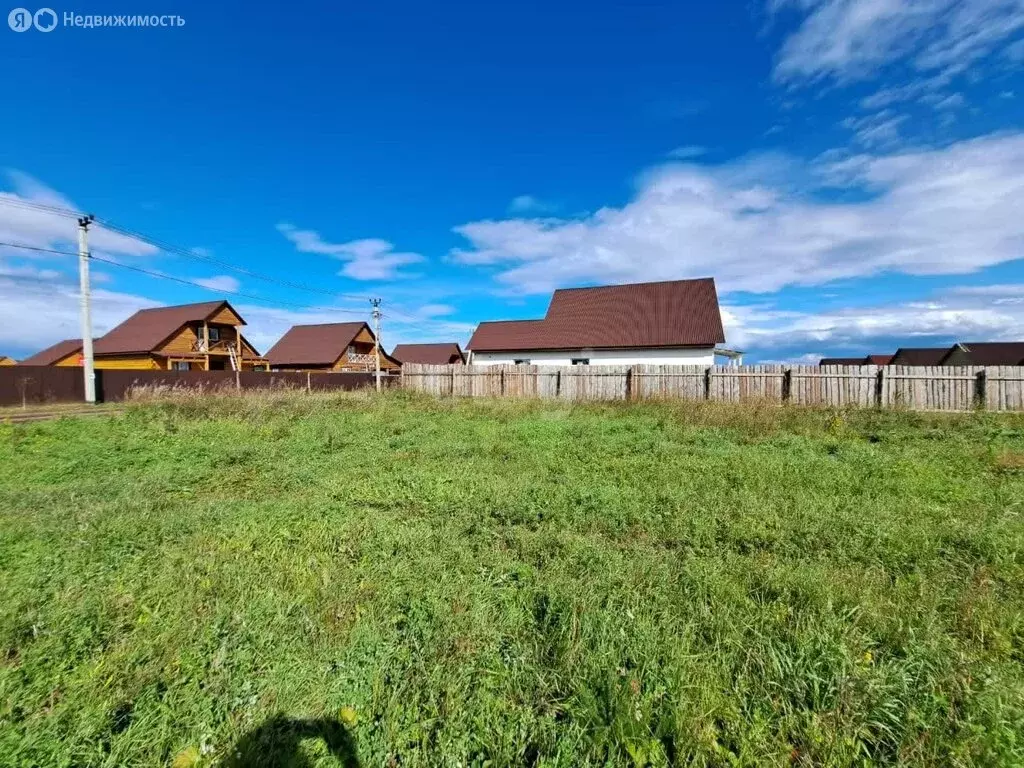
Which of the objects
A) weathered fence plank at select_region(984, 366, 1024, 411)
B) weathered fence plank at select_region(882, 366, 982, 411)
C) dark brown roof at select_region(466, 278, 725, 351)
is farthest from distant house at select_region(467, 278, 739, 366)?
weathered fence plank at select_region(984, 366, 1024, 411)

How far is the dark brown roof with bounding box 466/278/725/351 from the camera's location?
21828mm

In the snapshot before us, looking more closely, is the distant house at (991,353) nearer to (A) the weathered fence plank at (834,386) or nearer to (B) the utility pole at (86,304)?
(A) the weathered fence plank at (834,386)

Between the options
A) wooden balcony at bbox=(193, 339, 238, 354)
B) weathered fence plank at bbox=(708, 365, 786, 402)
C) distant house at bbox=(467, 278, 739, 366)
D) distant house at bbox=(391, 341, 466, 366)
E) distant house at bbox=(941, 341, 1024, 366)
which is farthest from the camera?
distant house at bbox=(391, 341, 466, 366)

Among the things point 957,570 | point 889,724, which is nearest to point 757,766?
point 889,724

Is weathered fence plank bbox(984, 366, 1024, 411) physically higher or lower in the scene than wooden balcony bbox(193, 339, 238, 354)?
lower

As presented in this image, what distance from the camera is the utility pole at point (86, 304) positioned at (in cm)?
1662

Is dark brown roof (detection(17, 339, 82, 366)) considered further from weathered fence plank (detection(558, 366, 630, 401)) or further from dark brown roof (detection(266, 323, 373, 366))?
weathered fence plank (detection(558, 366, 630, 401))

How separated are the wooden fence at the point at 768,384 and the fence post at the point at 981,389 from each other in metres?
0.02

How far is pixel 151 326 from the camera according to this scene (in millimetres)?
30391

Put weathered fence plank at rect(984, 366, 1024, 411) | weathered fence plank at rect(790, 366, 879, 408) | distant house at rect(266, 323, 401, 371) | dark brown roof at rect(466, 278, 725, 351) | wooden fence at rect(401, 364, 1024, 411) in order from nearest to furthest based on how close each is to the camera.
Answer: weathered fence plank at rect(984, 366, 1024, 411) → wooden fence at rect(401, 364, 1024, 411) → weathered fence plank at rect(790, 366, 879, 408) → dark brown roof at rect(466, 278, 725, 351) → distant house at rect(266, 323, 401, 371)

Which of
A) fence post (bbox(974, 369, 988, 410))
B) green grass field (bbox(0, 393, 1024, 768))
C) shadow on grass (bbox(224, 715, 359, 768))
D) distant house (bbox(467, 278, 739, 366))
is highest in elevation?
distant house (bbox(467, 278, 739, 366))

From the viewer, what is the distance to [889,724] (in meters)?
1.85


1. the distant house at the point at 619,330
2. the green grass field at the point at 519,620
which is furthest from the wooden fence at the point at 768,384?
the green grass field at the point at 519,620

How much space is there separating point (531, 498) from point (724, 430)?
5.87 m
